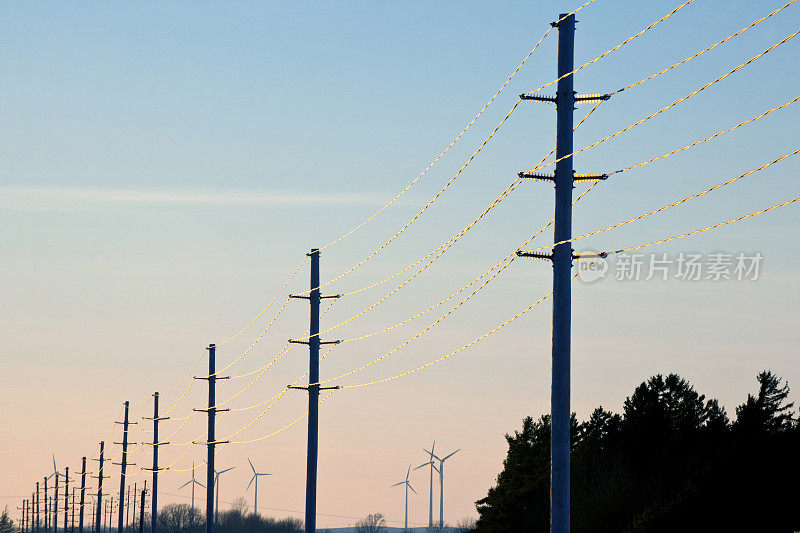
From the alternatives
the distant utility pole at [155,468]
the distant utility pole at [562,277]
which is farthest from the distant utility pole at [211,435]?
the distant utility pole at [562,277]

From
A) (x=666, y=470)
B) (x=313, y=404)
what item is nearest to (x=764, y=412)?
(x=666, y=470)

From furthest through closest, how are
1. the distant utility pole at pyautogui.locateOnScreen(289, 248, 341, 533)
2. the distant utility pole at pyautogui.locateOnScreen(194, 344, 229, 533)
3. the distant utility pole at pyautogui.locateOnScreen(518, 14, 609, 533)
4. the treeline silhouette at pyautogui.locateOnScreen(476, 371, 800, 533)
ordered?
the treeline silhouette at pyautogui.locateOnScreen(476, 371, 800, 533), the distant utility pole at pyautogui.locateOnScreen(194, 344, 229, 533), the distant utility pole at pyautogui.locateOnScreen(289, 248, 341, 533), the distant utility pole at pyautogui.locateOnScreen(518, 14, 609, 533)

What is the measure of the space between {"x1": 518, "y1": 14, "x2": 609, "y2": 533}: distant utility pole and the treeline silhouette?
70.7 metres

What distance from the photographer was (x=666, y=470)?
351 ft

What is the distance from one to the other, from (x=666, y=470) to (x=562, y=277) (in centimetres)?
8595

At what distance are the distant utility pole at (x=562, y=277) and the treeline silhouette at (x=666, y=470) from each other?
232 ft

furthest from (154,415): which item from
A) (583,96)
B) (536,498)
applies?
(583,96)

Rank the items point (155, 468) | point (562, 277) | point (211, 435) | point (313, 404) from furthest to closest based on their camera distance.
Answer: point (155, 468) < point (211, 435) < point (313, 404) < point (562, 277)

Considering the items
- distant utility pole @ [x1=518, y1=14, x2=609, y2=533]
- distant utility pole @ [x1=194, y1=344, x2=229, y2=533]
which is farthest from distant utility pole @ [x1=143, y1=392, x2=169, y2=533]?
distant utility pole @ [x1=518, y1=14, x2=609, y2=533]

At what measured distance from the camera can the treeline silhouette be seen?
9344 cm

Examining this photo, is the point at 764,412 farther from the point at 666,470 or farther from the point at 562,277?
the point at 562,277

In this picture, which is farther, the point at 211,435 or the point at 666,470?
the point at 666,470

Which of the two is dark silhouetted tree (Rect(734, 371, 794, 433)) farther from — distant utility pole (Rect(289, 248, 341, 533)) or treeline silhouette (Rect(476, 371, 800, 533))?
distant utility pole (Rect(289, 248, 341, 533))

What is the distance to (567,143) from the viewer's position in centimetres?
2541
